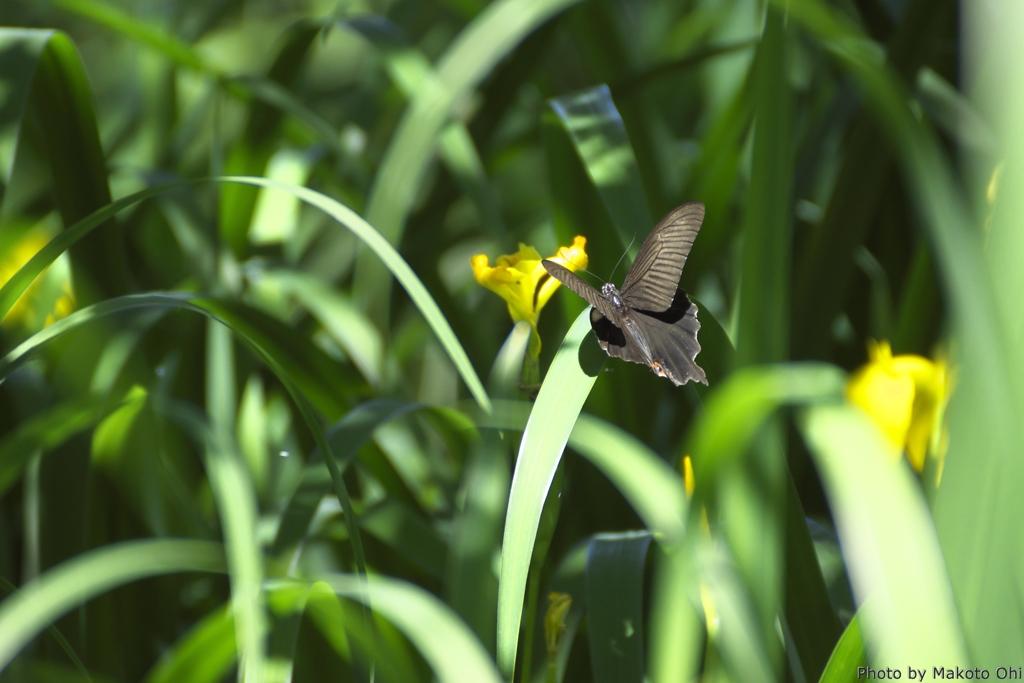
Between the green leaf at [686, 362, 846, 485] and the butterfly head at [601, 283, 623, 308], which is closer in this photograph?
the green leaf at [686, 362, 846, 485]

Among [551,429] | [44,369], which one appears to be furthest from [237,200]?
[551,429]

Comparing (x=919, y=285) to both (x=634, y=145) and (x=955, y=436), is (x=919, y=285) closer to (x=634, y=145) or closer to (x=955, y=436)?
(x=634, y=145)

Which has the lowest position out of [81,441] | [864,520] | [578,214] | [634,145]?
[864,520]

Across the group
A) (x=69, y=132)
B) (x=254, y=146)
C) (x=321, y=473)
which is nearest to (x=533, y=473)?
(x=321, y=473)

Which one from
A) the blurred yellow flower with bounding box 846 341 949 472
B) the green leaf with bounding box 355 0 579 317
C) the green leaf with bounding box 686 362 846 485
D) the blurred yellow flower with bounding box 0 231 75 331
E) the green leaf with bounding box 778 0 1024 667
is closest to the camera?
the green leaf with bounding box 778 0 1024 667

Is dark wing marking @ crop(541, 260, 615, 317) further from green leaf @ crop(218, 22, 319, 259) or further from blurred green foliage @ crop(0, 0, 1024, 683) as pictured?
green leaf @ crop(218, 22, 319, 259)

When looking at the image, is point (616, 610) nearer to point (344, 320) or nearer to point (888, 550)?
point (888, 550)

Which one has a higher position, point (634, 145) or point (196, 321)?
point (634, 145)

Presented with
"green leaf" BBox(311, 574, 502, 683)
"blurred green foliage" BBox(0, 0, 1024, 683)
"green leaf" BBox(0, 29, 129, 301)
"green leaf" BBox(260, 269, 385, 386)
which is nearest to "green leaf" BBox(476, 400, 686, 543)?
"blurred green foliage" BBox(0, 0, 1024, 683)
